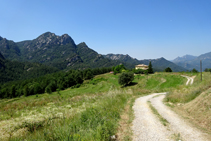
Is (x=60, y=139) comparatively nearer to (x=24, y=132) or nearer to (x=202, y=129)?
(x=24, y=132)

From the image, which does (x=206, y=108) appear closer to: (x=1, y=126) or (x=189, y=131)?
(x=189, y=131)

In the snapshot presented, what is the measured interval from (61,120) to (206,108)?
10.2 m

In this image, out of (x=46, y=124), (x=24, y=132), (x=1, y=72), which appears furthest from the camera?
(x=1, y=72)

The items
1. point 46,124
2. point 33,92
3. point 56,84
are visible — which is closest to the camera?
point 46,124

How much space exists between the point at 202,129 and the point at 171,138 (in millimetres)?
2612

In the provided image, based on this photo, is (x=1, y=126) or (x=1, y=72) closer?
(x=1, y=126)

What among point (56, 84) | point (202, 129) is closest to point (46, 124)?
point (202, 129)

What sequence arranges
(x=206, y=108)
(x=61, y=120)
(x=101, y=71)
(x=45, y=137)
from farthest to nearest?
(x=101, y=71) → (x=206, y=108) → (x=61, y=120) → (x=45, y=137)

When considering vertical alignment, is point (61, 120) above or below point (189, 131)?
above

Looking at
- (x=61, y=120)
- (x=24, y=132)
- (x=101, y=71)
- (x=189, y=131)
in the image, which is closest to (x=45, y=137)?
(x=24, y=132)

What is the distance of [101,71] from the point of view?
154 m

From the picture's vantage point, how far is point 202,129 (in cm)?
656

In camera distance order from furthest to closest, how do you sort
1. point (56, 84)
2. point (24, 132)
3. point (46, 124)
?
point (56, 84) < point (46, 124) < point (24, 132)

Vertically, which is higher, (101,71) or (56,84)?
(101,71)
